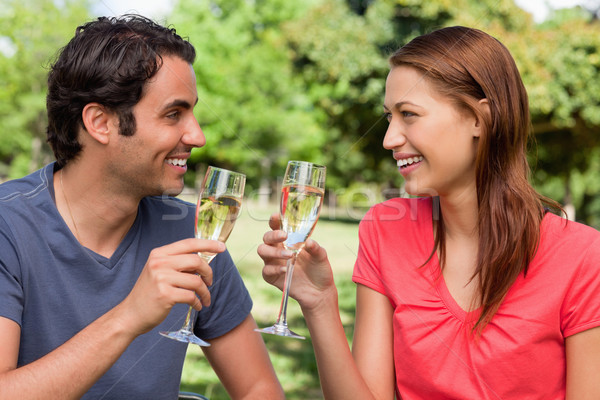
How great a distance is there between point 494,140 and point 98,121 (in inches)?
63.5

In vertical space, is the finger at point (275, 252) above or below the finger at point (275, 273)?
above

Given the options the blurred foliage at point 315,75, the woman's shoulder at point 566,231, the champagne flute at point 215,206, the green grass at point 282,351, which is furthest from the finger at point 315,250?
the green grass at point 282,351

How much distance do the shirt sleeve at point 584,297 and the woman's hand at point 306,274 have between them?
87 cm

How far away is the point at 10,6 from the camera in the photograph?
20656 millimetres

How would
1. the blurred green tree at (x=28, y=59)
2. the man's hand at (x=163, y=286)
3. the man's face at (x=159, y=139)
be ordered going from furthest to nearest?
the blurred green tree at (x=28, y=59) < the man's face at (x=159, y=139) < the man's hand at (x=163, y=286)

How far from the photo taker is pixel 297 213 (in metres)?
2.00

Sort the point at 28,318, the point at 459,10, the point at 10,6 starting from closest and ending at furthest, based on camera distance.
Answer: the point at 28,318 < the point at 459,10 < the point at 10,6

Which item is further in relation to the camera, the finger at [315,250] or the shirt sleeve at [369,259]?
the shirt sleeve at [369,259]

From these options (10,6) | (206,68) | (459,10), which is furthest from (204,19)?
(459,10)

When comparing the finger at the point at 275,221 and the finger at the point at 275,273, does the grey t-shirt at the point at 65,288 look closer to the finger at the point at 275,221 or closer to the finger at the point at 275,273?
the finger at the point at 275,273

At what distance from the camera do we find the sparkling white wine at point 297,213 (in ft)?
6.56

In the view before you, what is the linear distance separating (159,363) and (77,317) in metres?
0.35

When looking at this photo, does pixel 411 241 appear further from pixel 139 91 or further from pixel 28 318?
pixel 28 318

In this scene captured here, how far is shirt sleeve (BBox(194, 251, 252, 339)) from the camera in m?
2.42
